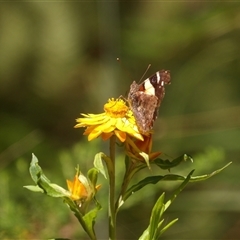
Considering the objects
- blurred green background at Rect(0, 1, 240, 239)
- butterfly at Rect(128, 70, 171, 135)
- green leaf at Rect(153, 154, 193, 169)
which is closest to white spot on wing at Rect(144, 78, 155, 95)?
butterfly at Rect(128, 70, 171, 135)

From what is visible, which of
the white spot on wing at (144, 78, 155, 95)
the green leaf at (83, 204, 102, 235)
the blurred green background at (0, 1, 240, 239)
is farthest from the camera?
the blurred green background at (0, 1, 240, 239)

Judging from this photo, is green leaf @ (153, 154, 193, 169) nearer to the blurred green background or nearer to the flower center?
the flower center

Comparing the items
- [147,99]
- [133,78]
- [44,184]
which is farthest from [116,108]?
[133,78]

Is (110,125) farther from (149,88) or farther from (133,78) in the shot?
(133,78)

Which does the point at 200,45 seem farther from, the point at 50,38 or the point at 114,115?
the point at 114,115

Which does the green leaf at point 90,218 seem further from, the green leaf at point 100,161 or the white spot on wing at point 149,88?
the white spot on wing at point 149,88

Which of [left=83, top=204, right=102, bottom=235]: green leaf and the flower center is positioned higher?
the flower center

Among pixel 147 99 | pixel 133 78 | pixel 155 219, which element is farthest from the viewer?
pixel 133 78
